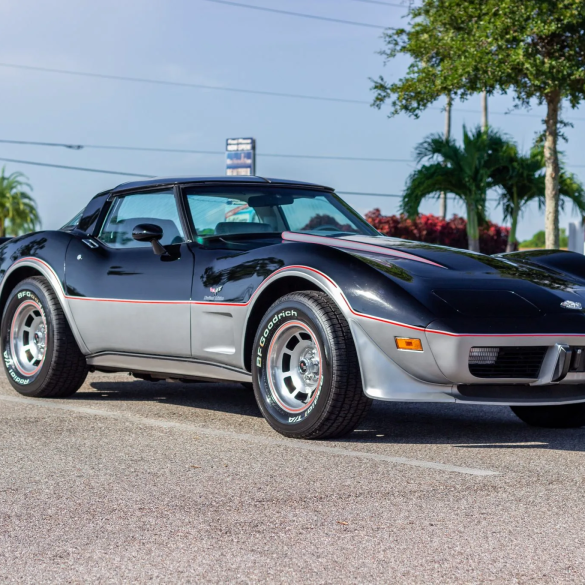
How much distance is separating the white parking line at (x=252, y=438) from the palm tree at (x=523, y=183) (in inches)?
715

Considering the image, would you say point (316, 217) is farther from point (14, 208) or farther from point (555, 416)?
point (14, 208)

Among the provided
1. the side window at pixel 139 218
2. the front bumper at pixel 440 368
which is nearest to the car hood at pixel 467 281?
the front bumper at pixel 440 368

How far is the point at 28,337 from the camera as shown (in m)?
6.75

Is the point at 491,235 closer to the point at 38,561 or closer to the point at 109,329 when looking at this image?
the point at 109,329

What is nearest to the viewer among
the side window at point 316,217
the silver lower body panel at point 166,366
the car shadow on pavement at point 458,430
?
the car shadow on pavement at point 458,430

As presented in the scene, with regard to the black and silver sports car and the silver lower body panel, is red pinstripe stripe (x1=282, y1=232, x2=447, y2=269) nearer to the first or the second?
the black and silver sports car

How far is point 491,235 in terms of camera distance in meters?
36.7

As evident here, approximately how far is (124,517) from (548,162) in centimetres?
1837

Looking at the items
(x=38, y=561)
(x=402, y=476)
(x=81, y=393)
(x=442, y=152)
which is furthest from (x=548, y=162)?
(x=38, y=561)

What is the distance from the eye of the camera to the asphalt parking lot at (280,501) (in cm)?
290

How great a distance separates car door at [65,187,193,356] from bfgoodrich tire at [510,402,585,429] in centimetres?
204

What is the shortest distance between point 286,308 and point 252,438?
2.27 feet

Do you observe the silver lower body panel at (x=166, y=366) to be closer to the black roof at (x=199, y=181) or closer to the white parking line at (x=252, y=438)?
the white parking line at (x=252, y=438)

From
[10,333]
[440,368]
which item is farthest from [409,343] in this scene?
[10,333]
